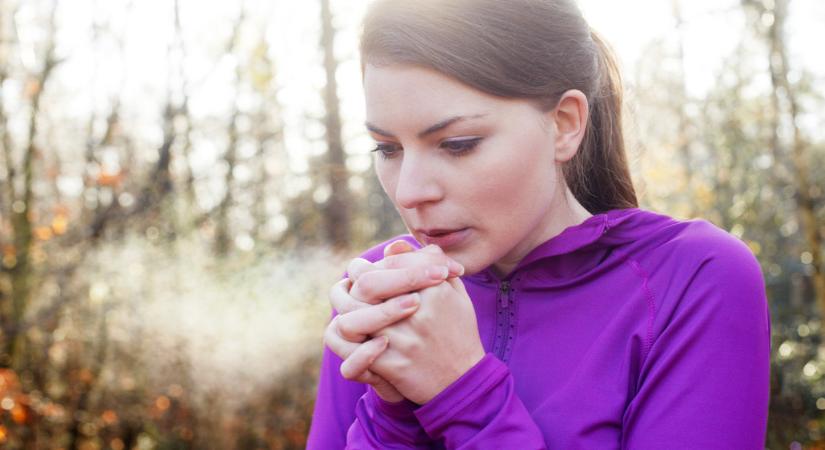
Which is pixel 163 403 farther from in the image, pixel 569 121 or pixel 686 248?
pixel 686 248

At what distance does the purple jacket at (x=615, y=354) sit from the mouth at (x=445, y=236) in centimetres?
18

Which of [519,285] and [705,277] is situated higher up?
[705,277]

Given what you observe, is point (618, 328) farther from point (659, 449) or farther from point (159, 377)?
point (159, 377)

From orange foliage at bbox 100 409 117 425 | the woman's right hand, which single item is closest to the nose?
the woman's right hand

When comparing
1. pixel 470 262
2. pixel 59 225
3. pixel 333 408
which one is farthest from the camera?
pixel 59 225

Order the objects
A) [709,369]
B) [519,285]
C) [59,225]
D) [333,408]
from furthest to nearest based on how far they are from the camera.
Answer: [59,225] < [333,408] < [519,285] < [709,369]

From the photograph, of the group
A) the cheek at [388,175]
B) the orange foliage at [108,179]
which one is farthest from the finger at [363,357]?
the orange foliage at [108,179]

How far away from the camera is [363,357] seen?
1447mm

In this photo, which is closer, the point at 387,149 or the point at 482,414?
the point at 482,414

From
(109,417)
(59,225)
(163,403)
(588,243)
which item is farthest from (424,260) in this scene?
(59,225)

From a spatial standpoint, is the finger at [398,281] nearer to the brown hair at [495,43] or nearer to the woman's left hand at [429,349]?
the woman's left hand at [429,349]

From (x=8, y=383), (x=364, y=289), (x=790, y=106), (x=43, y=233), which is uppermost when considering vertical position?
(x=364, y=289)

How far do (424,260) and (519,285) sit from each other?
30 cm

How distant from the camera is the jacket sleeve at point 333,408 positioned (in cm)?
183
